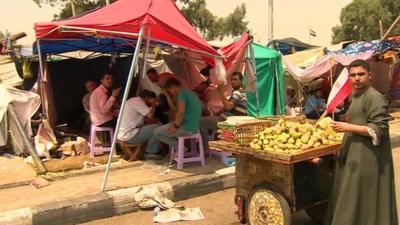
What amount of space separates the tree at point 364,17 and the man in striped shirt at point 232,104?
44557mm

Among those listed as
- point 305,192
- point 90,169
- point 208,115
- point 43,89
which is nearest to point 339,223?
point 305,192

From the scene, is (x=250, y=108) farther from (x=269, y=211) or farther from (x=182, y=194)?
(x=269, y=211)

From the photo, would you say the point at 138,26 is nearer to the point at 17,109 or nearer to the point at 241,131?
the point at 241,131

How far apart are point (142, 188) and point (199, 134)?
1.72 m

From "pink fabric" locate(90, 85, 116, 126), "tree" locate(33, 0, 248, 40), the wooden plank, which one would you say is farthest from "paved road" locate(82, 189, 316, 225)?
"tree" locate(33, 0, 248, 40)

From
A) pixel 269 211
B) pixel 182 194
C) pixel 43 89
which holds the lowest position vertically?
pixel 182 194

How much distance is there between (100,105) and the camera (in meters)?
8.09

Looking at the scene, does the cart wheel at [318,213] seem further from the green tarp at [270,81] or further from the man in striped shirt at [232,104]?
the green tarp at [270,81]

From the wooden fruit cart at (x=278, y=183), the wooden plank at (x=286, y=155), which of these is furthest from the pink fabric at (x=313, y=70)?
the wooden plank at (x=286, y=155)

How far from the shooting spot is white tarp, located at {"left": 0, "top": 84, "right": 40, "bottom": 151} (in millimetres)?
7621

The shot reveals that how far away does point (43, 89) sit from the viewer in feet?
28.3

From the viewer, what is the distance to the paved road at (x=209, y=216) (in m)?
5.14

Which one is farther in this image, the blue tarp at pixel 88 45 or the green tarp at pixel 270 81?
the green tarp at pixel 270 81

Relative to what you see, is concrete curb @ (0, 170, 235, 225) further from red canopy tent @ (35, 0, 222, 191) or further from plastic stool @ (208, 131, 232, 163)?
plastic stool @ (208, 131, 232, 163)
